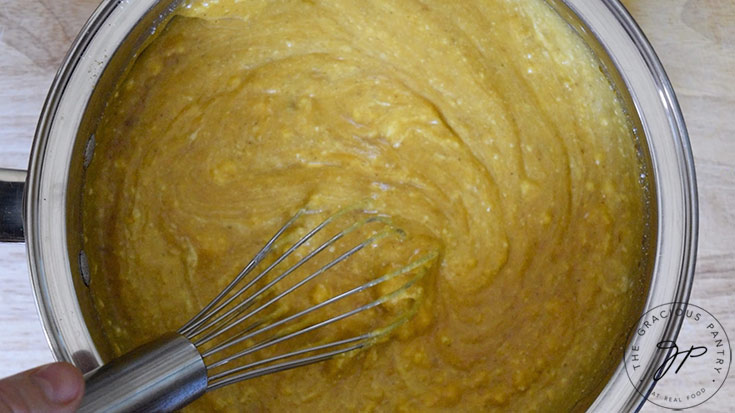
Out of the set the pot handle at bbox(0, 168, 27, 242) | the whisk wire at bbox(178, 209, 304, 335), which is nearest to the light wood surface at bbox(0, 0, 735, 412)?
the pot handle at bbox(0, 168, 27, 242)

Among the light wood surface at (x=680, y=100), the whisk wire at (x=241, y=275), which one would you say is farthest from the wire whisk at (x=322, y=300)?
the light wood surface at (x=680, y=100)

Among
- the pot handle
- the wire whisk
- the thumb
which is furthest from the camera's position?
the wire whisk

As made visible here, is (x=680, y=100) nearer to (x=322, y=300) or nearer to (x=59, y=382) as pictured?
(x=322, y=300)

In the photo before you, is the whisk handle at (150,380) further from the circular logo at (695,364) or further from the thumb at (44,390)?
the circular logo at (695,364)

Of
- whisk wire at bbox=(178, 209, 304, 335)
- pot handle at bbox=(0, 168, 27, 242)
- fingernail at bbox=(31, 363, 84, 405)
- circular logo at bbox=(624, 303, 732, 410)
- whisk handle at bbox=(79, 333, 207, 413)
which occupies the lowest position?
circular logo at bbox=(624, 303, 732, 410)

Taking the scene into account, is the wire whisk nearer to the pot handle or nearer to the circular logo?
the pot handle

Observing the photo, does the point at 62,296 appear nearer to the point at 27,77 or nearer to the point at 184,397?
the point at 184,397

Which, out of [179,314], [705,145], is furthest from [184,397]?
[705,145]

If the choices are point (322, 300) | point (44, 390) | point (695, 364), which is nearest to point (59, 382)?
point (44, 390)
